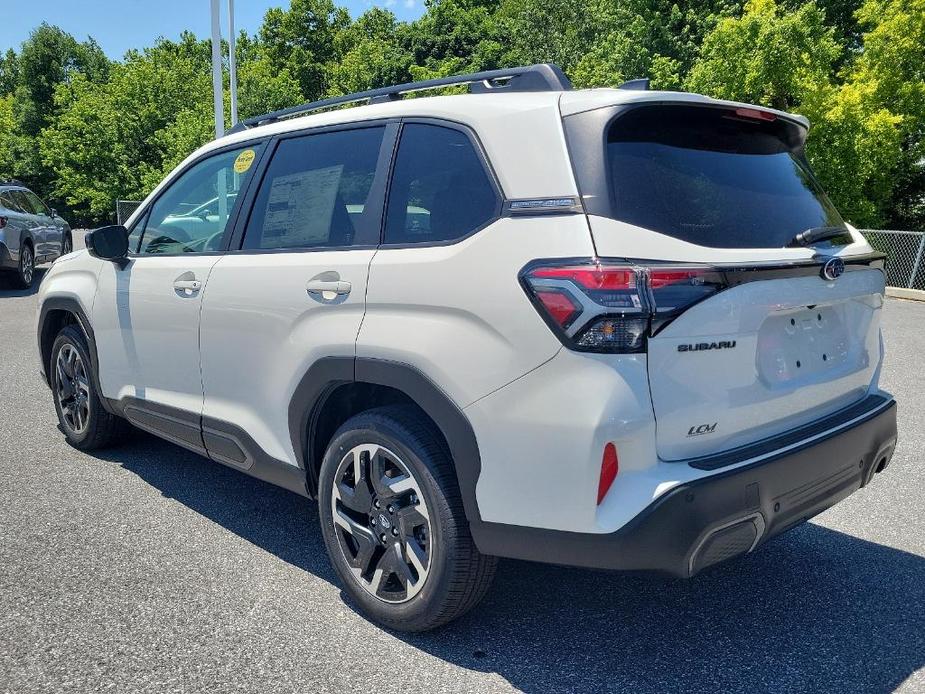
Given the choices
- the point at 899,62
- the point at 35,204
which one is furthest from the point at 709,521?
the point at 899,62

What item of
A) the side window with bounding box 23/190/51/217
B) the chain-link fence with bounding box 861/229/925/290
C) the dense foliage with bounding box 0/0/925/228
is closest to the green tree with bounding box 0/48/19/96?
the dense foliage with bounding box 0/0/925/228

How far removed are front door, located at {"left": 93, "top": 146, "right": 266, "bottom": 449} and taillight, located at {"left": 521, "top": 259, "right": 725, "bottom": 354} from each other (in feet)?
6.43

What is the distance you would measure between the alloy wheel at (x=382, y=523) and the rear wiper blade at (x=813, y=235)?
1.52 m

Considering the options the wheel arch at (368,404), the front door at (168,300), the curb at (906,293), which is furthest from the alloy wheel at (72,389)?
the curb at (906,293)

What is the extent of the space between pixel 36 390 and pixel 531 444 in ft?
18.9

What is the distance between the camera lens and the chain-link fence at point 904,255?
14.7m

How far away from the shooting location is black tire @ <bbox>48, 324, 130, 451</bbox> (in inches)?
180

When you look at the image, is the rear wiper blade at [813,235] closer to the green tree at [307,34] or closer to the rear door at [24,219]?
the rear door at [24,219]

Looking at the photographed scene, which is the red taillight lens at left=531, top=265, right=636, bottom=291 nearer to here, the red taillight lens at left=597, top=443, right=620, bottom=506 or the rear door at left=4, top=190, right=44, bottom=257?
the red taillight lens at left=597, top=443, right=620, bottom=506

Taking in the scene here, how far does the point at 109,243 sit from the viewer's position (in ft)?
13.1

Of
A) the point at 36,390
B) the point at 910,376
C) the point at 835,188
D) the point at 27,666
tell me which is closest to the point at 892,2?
the point at 835,188

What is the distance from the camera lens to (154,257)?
3.97 meters

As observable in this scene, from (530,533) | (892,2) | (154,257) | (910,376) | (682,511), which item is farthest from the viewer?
(892,2)

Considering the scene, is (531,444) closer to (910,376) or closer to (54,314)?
(54,314)
